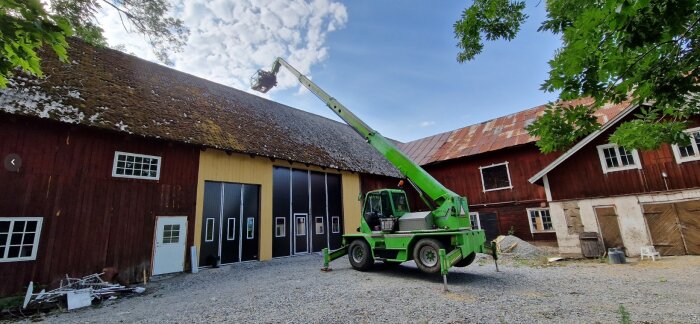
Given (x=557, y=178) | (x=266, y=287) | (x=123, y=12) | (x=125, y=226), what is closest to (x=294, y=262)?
(x=266, y=287)

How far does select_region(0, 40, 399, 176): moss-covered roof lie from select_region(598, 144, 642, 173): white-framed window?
11.5 meters

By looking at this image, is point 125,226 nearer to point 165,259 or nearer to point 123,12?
point 165,259

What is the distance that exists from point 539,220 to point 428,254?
11243 millimetres

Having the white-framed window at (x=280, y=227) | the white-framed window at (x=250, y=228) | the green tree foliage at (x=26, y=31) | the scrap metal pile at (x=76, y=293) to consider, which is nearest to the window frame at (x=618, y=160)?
the white-framed window at (x=280, y=227)

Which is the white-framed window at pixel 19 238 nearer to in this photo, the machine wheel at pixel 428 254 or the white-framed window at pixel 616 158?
the machine wheel at pixel 428 254

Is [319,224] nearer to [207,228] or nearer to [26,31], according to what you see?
[207,228]

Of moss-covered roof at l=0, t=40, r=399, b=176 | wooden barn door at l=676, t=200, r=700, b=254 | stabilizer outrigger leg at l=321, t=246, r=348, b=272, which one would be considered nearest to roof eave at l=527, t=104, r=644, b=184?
wooden barn door at l=676, t=200, r=700, b=254

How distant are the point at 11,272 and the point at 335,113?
34.9ft

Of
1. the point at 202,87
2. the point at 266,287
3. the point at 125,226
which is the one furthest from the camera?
the point at 202,87

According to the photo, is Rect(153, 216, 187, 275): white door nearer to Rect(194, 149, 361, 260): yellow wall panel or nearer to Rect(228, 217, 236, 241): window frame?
Rect(194, 149, 361, 260): yellow wall panel

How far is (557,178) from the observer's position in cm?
1428

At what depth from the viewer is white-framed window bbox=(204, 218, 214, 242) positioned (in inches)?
482

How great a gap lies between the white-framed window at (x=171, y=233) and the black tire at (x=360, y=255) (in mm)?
6532

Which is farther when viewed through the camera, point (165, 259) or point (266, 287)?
point (165, 259)
